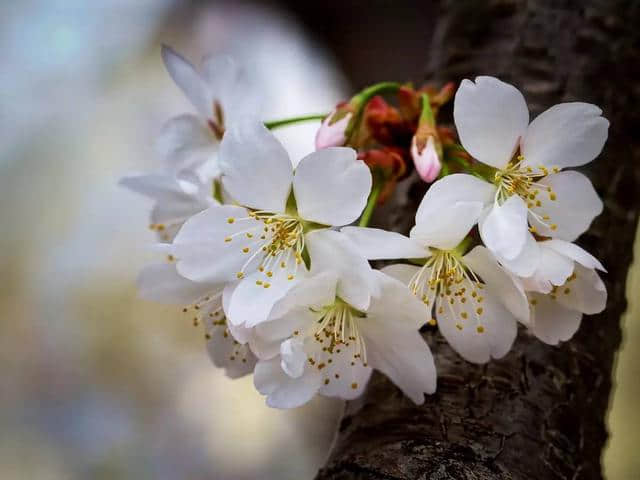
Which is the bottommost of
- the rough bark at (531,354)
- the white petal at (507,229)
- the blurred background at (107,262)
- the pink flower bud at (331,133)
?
the blurred background at (107,262)

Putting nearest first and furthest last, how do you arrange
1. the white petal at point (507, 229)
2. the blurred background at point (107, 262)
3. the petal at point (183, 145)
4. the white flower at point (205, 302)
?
the white petal at point (507, 229) < the white flower at point (205, 302) < the petal at point (183, 145) < the blurred background at point (107, 262)

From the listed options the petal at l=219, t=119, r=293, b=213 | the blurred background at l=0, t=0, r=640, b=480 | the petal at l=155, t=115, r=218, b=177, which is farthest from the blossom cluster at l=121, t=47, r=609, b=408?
the blurred background at l=0, t=0, r=640, b=480

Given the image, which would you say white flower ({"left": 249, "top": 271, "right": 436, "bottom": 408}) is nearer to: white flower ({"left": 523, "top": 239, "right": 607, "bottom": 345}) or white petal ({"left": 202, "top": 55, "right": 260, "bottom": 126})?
white flower ({"left": 523, "top": 239, "right": 607, "bottom": 345})

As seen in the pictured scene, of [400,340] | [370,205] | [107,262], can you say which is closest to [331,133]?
[370,205]

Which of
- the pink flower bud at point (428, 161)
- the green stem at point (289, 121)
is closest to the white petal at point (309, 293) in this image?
the pink flower bud at point (428, 161)

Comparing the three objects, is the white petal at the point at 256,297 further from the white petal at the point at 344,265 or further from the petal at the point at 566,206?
the petal at the point at 566,206

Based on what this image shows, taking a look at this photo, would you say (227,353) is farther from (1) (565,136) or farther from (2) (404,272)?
(1) (565,136)

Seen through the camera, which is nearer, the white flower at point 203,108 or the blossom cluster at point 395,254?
the blossom cluster at point 395,254

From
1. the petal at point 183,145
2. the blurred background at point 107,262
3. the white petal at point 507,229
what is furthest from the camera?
the blurred background at point 107,262
